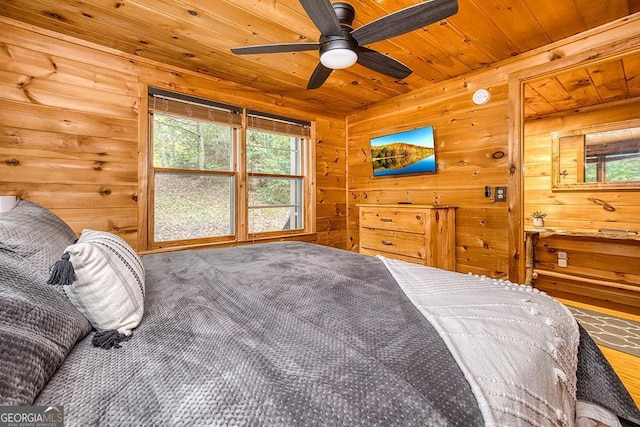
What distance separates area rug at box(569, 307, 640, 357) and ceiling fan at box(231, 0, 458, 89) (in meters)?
2.61

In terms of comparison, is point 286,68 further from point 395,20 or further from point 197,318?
point 197,318

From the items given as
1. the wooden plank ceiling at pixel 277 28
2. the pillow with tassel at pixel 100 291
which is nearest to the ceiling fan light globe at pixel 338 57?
the wooden plank ceiling at pixel 277 28

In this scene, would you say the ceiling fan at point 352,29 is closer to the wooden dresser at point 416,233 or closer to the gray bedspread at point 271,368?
the gray bedspread at point 271,368

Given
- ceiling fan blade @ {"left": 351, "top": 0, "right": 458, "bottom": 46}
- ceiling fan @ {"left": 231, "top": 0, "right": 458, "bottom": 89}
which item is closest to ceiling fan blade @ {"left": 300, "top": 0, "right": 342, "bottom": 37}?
ceiling fan @ {"left": 231, "top": 0, "right": 458, "bottom": 89}

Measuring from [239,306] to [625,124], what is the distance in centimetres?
458

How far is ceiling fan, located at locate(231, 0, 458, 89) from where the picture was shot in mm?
1395

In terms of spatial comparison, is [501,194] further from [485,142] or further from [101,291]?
[101,291]

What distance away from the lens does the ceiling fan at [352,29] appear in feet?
4.58

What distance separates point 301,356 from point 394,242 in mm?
2542

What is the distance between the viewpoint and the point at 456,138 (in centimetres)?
308

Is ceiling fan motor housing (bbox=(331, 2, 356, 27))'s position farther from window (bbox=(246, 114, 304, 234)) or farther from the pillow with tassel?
window (bbox=(246, 114, 304, 234))

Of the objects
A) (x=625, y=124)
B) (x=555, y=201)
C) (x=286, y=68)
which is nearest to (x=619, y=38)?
(x=625, y=124)

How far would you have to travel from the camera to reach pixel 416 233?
2.87m

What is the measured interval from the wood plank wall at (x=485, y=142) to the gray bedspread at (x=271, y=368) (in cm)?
201
